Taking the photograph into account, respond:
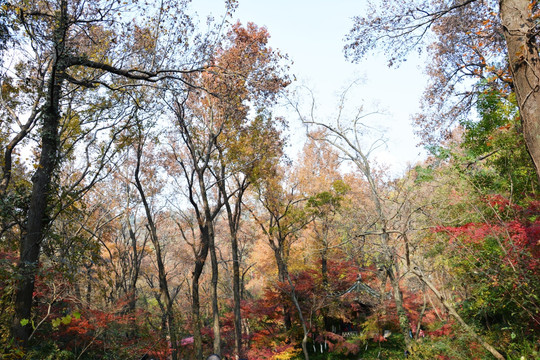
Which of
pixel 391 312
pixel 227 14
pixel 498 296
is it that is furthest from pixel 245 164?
pixel 391 312

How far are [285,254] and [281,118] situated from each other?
7.02m

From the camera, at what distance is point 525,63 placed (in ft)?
9.35

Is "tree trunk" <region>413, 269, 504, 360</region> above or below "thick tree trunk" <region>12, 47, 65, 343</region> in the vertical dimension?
below

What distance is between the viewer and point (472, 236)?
252 inches

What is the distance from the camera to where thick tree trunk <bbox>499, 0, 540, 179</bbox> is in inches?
108

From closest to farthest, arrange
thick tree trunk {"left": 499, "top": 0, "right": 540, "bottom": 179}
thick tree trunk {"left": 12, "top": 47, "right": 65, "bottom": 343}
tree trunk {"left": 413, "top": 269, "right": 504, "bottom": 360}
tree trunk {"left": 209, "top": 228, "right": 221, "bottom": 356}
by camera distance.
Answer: thick tree trunk {"left": 499, "top": 0, "right": 540, "bottom": 179} → thick tree trunk {"left": 12, "top": 47, "right": 65, "bottom": 343} → tree trunk {"left": 413, "top": 269, "right": 504, "bottom": 360} → tree trunk {"left": 209, "top": 228, "right": 221, "bottom": 356}

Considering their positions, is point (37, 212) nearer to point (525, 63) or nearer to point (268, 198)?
point (525, 63)

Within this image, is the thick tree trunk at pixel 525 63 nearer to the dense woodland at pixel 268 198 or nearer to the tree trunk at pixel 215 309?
the dense woodland at pixel 268 198

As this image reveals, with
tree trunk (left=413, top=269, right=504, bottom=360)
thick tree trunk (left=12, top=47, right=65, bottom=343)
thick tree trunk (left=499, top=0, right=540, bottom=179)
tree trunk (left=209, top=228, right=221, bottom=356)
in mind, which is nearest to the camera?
thick tree trunk (left=499, top=0, right=540, bottom=179)

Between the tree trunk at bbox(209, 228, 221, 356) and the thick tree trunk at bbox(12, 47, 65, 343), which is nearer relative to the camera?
the thick tree trunk at bbox(12, 47, 65, 343)

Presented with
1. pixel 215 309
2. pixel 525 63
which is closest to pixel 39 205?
pixel 525 63

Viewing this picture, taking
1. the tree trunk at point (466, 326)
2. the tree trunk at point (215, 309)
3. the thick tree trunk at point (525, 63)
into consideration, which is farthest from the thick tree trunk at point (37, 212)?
the tree trunk at point (466, 326)

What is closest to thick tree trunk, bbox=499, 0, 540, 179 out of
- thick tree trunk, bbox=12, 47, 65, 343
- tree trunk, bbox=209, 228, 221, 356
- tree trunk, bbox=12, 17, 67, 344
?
tree trunk, bbox=12, 17, 67, 344

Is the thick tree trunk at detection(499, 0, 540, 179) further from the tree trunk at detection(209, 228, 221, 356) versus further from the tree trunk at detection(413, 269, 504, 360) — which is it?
the tree trunk at detection(209, 228, 221, 356)
